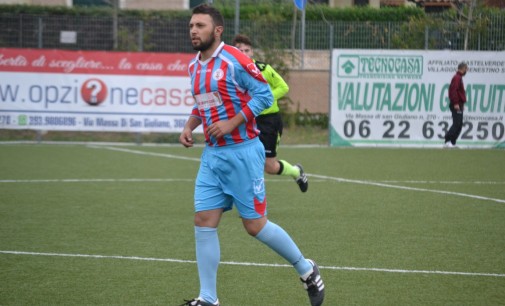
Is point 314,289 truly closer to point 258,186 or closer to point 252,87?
point 258,186

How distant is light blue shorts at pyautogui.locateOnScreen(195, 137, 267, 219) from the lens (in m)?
6.27

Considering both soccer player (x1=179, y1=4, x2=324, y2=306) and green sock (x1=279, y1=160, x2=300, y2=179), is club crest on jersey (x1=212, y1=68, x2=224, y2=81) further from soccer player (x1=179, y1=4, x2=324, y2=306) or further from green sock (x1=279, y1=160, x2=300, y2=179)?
green sock (x1=279, y1=160, x2=300, y2=179)

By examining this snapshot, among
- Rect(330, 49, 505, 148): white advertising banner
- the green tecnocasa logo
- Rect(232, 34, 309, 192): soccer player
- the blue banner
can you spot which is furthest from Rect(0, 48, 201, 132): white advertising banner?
Rect(232, 34, 309, 192): soccer player

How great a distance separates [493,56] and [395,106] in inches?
97.9

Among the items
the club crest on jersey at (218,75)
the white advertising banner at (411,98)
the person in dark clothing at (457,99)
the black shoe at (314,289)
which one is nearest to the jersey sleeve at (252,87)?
the club crest on jersey at (218,75)

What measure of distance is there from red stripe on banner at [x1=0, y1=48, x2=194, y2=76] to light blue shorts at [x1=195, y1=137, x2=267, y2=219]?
1420 cm

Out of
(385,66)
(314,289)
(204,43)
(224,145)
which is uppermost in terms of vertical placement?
(204,43)

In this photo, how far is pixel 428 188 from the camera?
44.8 feet

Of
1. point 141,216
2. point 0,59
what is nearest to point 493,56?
point 0,59

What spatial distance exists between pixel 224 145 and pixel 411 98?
49.5ft

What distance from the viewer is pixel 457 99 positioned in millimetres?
20000

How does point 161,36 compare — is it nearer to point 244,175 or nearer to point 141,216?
point 141,216

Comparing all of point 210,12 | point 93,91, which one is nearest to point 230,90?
point 210,12

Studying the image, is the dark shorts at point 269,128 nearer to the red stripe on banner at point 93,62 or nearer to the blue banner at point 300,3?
Answer: the red stripe on banner at point 93,62
